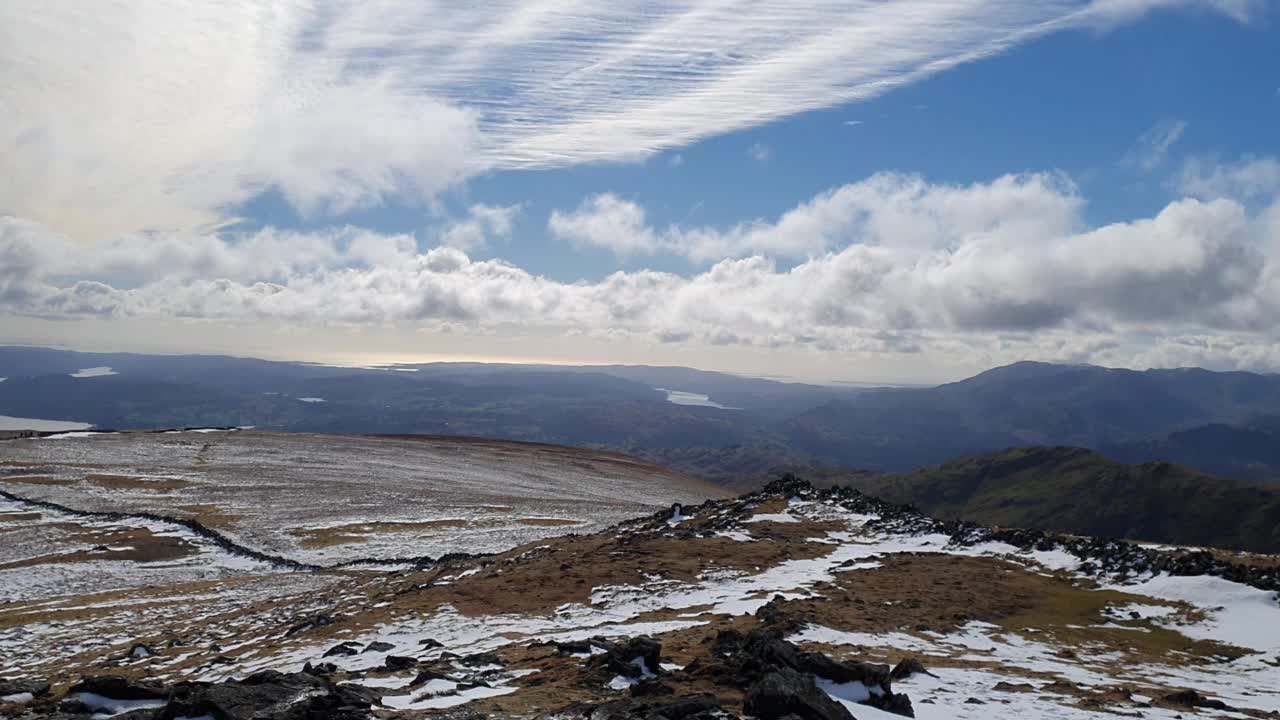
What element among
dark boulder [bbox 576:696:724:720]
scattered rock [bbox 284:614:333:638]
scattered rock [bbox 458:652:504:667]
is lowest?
scattered rock [bbox 284:614:333:638]

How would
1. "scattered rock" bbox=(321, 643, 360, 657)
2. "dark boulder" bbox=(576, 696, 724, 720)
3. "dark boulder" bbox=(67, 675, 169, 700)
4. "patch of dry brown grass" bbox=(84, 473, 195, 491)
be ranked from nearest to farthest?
1. "dark boulder" bbox=(576, 696, 724, 720)
2. "dark boulder" bbox=(67, 675, 169, 700)
3. "scattered rock" bbox=(321, 643, 360, 657)
4. "patch of dry brown grass" bbox=(84, 473, 195, 491)

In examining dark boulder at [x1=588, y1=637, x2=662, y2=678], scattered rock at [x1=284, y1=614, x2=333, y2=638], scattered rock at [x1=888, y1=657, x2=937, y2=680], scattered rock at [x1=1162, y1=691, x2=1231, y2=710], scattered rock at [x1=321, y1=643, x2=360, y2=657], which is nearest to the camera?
dark boulder at [x1=588, y1=637, x2=662, y2=678]

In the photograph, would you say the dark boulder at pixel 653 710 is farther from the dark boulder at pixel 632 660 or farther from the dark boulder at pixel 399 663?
the dark boulder at pixel 399 663

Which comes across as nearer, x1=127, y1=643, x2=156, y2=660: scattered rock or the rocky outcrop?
the rocky outcrop

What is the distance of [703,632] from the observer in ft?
83.4

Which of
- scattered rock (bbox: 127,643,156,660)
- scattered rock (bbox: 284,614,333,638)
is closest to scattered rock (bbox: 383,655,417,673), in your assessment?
scattered rock (bbox: 284,614,333,638)

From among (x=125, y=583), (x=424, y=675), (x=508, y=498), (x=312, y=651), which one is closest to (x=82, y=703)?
(x=424, y=675)

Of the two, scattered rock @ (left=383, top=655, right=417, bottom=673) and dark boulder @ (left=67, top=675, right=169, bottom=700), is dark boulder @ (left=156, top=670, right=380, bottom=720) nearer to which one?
dark boulder @ (left=67, top=675, right=169, bottom=700)

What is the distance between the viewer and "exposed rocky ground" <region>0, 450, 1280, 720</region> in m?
16.6

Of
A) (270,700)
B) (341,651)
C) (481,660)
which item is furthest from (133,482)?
(270,700)

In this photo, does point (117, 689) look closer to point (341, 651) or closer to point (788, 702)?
point (341, 651)

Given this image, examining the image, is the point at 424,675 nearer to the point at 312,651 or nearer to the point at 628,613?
the point at 312,651

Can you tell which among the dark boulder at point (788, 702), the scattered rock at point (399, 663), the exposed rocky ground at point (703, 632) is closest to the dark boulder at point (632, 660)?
the exposed rocky ground at point (703, 632)

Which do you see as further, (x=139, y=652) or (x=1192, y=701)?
(x=139, y=652)
